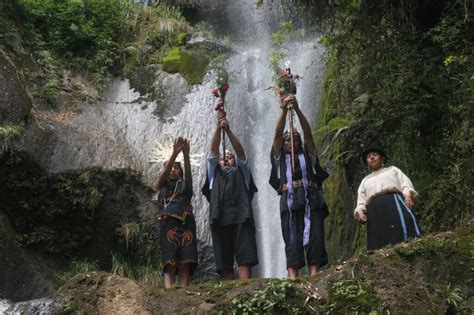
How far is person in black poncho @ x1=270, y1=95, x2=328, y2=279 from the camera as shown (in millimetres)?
7379

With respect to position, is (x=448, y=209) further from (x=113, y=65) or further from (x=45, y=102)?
(x=113, y=65)

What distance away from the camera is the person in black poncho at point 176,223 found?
25.6ft

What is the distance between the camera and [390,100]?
976cm

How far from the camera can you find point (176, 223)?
791cm

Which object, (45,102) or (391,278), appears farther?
(45,102)

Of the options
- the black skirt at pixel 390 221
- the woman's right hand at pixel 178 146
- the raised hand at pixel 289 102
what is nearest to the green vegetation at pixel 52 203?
the woman's right hand at pixel 178 146

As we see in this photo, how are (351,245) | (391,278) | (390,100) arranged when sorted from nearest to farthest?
(391,278)
(390,100)
(351,245)

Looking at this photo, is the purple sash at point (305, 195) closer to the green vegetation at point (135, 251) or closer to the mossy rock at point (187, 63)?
the green vegetation at point (135, 251)

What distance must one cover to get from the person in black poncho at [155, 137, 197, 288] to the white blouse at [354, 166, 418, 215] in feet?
6.18

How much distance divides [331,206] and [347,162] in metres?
1.18

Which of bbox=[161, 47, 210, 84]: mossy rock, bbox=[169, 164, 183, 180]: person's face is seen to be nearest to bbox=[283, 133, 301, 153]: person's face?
bbox=[169, 164, 183, 180]: person's face

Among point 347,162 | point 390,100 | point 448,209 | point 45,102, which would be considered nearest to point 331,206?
point 347,162

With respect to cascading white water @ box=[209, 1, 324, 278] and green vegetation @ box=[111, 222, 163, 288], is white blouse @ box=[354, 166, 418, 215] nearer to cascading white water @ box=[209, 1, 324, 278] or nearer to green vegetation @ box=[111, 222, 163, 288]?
cascading white water @ box=[209, 1, 324, 278]

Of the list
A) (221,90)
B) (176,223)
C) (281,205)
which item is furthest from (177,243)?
(221,90)
